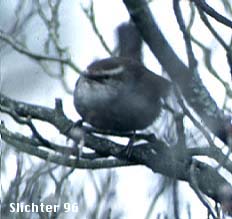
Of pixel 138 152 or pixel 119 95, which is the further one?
pixel 119 95

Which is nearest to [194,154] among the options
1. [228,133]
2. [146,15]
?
[228,133]

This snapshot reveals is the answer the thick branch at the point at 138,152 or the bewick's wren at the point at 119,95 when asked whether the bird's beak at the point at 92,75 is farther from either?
the thick branch at the point at 138,152

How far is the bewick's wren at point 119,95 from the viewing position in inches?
153

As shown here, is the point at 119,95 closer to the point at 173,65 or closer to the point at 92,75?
the point at 92,75

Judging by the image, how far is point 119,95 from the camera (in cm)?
400

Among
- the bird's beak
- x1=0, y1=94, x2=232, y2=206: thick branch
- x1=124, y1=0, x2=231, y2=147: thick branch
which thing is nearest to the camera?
x1=0, y1=94, x2=232, y2=206: thick branch

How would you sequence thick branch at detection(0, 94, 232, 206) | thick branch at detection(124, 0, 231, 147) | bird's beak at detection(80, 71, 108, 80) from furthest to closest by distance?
bird's beak at detection(80, 71, 108, 80) → thick branch at detection(124, 0, 231, 147) → thick branch at detection(0, 94, 232, 206)

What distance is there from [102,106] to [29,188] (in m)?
1.11

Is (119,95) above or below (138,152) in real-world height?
above

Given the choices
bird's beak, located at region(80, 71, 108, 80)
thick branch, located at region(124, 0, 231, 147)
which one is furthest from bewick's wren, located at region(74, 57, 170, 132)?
thick branch, located at region(124, 0, 231, 147)

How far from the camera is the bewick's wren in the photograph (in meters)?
3.89

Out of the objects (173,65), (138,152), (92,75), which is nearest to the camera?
(138,152)

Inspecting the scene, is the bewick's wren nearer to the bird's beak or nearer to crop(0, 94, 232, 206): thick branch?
the bird's beak

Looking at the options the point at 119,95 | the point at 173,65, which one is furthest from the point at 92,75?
the point at 173,65
